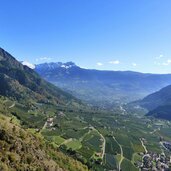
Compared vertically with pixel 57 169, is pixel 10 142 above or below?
above

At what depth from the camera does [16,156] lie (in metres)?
166

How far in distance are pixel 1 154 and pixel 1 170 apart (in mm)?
14466

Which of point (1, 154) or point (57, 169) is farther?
point (57, 169)

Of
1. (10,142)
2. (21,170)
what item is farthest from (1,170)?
(10,142)

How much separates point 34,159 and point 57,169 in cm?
1586

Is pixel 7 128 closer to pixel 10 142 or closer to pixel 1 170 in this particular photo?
pixel 10 142

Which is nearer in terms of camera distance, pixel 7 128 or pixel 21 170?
pixel 21 170

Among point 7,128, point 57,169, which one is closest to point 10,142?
point 7,128

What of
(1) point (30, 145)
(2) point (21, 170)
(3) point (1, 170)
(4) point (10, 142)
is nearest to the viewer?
(3) point (1, 170)

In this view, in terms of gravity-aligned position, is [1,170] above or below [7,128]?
below

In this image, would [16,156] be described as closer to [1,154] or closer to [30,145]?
[1,154]

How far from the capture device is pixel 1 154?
160625mm

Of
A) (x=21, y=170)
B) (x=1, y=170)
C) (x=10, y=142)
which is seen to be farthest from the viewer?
(x=10, y=142)

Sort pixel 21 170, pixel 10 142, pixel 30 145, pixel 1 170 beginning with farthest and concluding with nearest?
pixel 30 145 < pixel 10 142 < pixel 21 170 < pixel 1 170
